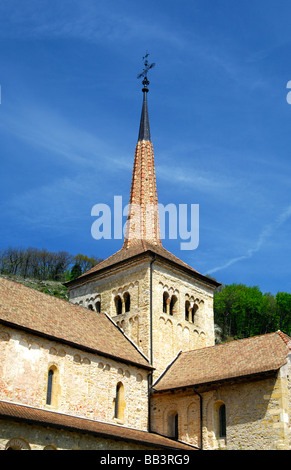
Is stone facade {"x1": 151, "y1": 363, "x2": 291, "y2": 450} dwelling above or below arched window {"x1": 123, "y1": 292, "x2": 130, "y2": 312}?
below

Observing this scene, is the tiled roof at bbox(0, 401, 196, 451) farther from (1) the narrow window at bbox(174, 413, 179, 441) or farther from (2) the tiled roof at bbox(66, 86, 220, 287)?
(2) the tiled roof at bbox(66, 86, 220, 287)

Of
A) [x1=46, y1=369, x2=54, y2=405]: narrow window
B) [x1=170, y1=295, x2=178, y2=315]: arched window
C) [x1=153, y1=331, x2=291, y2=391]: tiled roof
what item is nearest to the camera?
[x1=46, y1=369, x2=54, y2=405]: narrow window

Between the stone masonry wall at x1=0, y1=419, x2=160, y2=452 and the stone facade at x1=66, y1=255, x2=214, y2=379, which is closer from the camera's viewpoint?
the stone masonry wall at x1=0, y1=419, x2=160, y2=452

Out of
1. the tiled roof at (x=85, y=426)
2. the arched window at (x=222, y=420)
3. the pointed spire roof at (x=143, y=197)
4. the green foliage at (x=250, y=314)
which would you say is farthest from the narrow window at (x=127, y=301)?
the green foliage at (x=250, y=314)

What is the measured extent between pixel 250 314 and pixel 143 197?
1913 inches

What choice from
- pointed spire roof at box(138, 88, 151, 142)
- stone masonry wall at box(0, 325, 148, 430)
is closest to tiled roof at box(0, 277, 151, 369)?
stone masonry wall at box(0, 325, 148, 430)

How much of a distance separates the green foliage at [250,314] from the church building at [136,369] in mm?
47127

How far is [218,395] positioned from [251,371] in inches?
92.0

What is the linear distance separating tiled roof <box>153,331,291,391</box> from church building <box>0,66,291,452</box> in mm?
80

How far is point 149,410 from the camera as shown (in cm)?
2980

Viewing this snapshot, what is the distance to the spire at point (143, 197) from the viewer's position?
37906mm

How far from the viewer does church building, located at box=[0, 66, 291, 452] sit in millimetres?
23750

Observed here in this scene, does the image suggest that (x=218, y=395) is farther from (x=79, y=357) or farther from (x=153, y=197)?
(x=153, y=197)

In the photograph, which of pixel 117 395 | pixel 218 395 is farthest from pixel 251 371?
pixel 117 395
